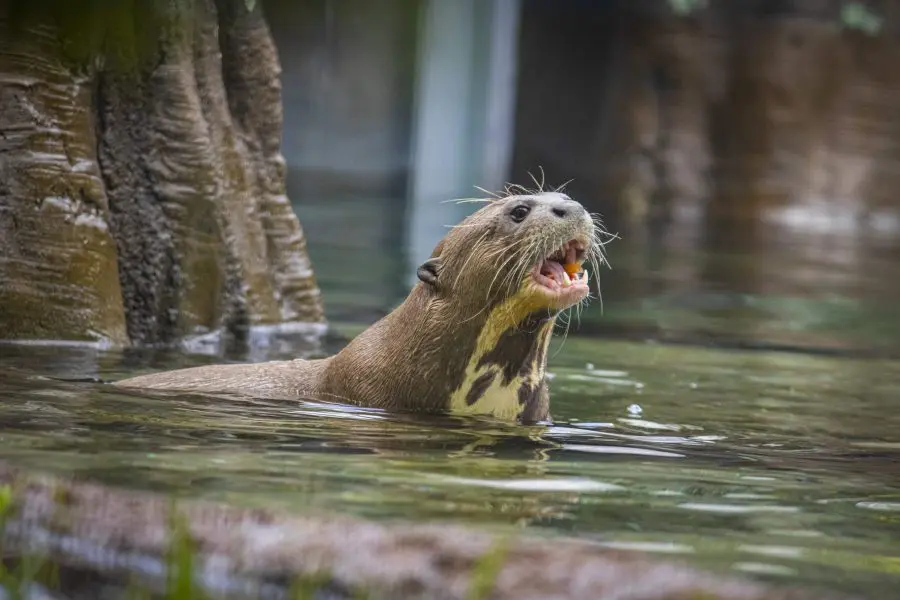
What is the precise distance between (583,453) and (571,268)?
1111 millimetres

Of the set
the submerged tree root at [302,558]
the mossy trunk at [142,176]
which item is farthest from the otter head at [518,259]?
the submerged tree root at [302,558]

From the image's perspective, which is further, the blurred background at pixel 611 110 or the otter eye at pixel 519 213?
the blurred background at pixel 611 110

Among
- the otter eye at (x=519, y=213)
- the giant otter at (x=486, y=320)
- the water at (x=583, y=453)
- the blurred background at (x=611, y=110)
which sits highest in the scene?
the blurred background at (x=611, y=110)

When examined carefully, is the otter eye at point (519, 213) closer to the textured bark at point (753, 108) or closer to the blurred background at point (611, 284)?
the blurred background at point (611, 284)

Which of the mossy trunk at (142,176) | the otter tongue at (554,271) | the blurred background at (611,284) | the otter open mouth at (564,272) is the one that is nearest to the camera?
the blurred background at (611,284)

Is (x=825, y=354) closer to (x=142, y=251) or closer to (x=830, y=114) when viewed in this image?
(x=142, y=251)

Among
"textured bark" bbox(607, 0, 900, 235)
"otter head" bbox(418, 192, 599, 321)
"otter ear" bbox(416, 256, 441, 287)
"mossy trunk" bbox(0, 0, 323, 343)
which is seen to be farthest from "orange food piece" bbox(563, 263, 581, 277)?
"textured bark" bbox(607, 0, 900, 235)

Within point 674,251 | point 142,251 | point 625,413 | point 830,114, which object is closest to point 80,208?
point 142,251

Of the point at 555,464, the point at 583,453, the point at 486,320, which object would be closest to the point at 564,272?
the point at 486,320

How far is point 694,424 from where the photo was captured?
622cm

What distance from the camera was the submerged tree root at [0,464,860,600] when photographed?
288 cm

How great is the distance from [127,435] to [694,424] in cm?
257

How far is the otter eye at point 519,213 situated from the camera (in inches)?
226

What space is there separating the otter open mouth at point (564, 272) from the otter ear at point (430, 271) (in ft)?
1.39
